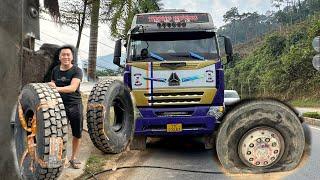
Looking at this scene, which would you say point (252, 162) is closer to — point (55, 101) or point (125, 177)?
point (55, 101)

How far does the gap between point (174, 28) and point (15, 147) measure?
4211mm

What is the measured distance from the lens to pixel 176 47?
14.9 ft

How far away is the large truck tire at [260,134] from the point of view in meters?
0.82

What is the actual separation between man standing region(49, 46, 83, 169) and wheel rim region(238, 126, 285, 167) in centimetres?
53

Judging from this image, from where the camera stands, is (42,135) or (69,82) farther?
(69,82)

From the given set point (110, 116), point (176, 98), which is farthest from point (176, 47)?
point (110, 116)

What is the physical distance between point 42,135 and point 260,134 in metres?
0.46

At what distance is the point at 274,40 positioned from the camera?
6669 centimetres

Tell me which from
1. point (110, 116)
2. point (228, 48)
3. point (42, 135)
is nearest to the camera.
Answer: point (42, 135)

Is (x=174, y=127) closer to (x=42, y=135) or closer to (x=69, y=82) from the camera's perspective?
(x=69, y=82)

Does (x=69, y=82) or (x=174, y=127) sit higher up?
(x=69, y=82)

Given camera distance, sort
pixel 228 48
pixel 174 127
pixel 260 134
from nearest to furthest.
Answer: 1. pixel 260 134
2. pixel 174 127
3. pixel 228 48

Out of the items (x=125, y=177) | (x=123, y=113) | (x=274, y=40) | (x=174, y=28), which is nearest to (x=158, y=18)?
(x=174, y=28)

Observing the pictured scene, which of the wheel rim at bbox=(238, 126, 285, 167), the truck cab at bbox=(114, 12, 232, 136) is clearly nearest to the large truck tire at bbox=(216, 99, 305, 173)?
the wheel rim at bbox=(238, 126, 285, 167)
